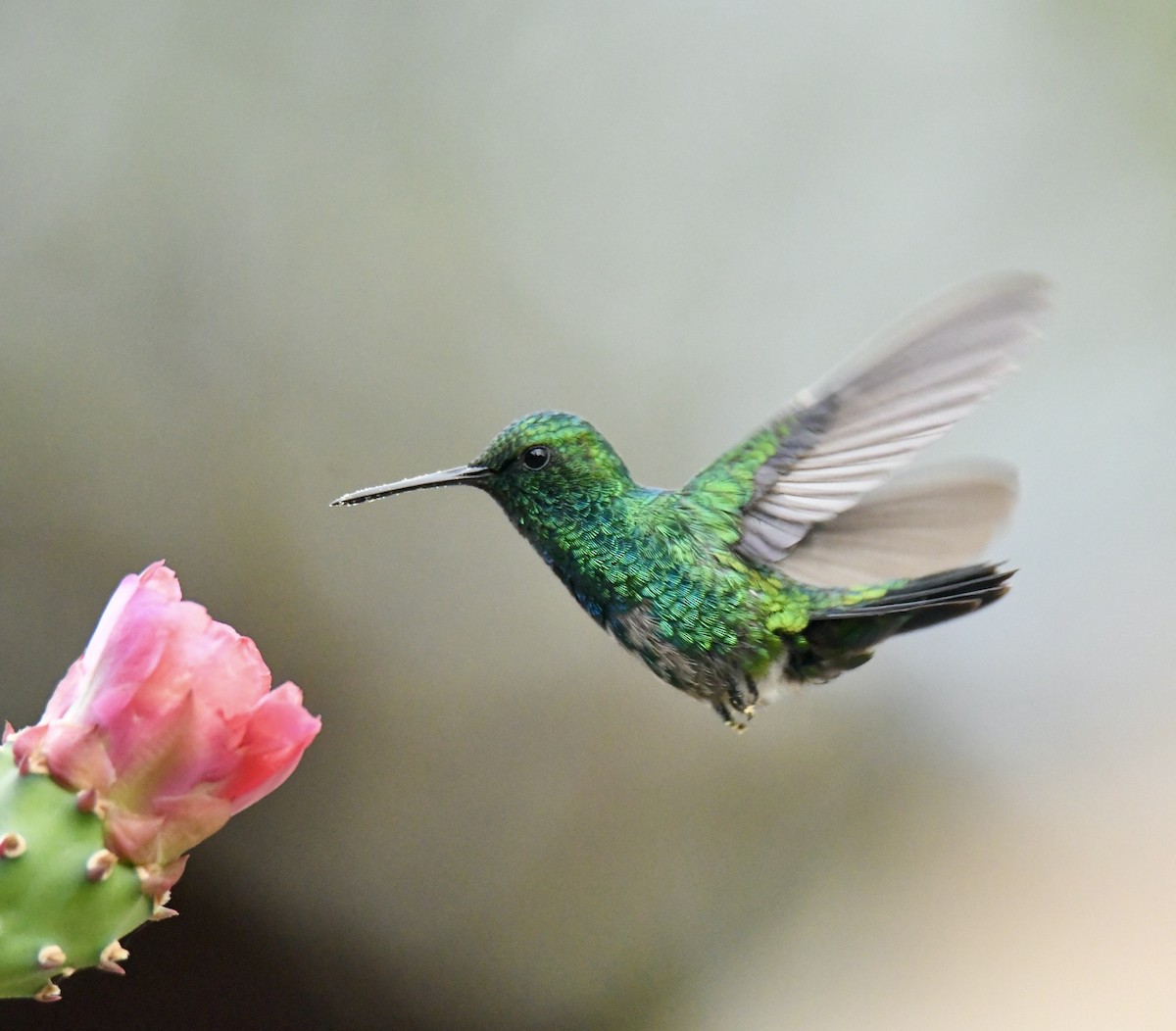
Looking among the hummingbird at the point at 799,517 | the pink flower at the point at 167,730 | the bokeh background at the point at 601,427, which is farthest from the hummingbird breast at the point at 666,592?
the bokeh background at the point at 601,427

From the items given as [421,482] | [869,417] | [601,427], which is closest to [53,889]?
[421,482]

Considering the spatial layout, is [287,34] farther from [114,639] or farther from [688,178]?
[114,639]

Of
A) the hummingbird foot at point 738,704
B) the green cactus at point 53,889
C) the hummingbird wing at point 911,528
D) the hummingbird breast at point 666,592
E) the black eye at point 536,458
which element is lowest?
the hummingbird foot at point 738,704

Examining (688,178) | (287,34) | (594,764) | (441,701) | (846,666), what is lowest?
(594,764)

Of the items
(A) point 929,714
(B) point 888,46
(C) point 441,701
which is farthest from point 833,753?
(B) point 888,46

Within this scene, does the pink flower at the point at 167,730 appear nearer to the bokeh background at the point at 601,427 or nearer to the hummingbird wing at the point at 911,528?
the hummingbird wing at the point at 911,528

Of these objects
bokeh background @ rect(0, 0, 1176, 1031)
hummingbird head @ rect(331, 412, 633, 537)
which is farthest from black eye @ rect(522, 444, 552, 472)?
bokeh background @ rect(0, 0, 1176, 1031)
